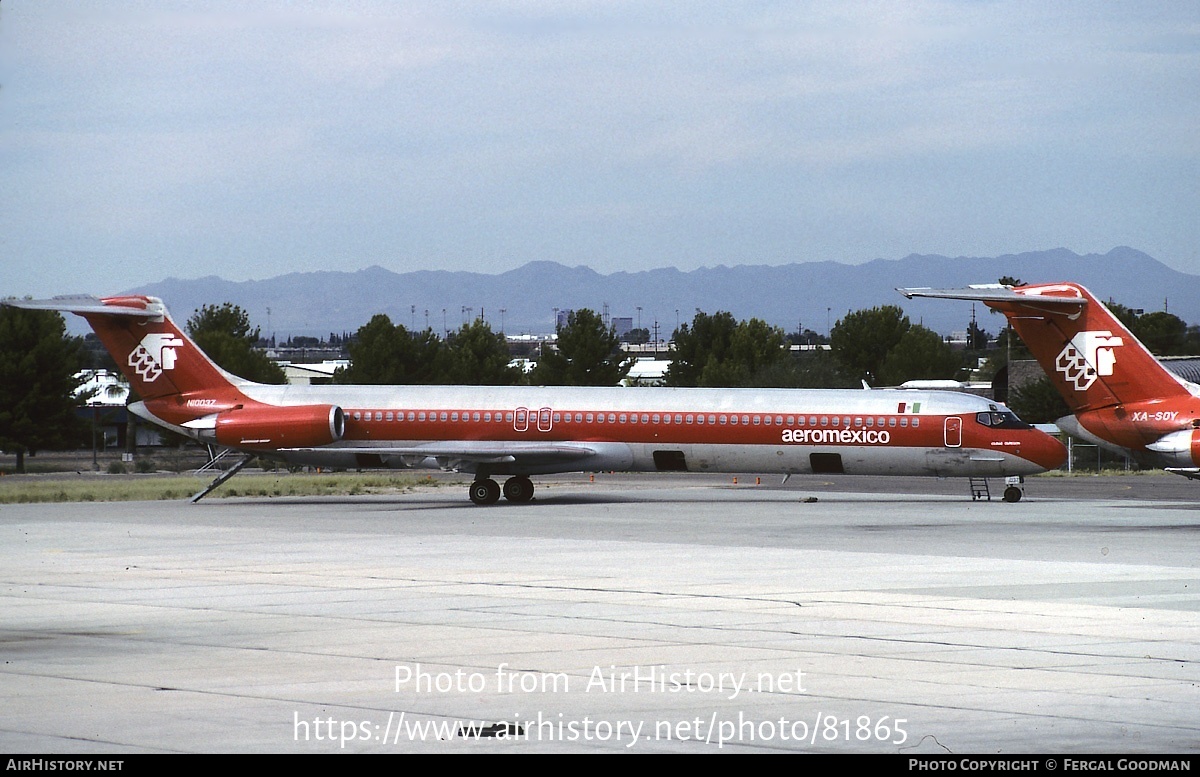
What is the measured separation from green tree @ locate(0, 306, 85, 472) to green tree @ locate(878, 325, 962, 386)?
6146 cm

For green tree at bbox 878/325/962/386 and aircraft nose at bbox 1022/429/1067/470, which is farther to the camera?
green tree at bbox 878/325/962/386

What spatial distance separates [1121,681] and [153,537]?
69.9ft

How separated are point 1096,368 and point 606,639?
21281mm

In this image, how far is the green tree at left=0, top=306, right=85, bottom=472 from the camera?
76312 mm

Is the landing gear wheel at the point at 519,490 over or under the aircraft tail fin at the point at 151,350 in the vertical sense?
under

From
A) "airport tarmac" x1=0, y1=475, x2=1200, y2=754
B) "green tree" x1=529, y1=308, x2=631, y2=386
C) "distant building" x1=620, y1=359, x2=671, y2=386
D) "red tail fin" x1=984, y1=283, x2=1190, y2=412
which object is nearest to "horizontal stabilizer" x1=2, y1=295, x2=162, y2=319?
"airport tarmac" x1=0, y1=475, x2=1200, y2=754

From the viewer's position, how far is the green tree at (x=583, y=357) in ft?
327

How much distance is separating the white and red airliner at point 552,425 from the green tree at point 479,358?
4964 cm

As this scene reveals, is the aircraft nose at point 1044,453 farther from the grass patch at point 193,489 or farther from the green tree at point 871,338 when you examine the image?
the green tree at point 871,338

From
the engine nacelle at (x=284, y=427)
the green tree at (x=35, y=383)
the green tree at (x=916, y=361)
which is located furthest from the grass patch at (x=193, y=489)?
the green tree at (x=916, y=361)

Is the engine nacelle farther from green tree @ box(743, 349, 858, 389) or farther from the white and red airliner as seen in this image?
green tree @ box(743, 349, 858, 389)

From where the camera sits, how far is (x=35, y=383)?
3036 inches

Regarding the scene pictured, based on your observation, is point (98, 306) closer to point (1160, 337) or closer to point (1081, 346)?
point (1081, 346)

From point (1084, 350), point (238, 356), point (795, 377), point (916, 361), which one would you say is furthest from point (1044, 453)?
point (916, 361)
